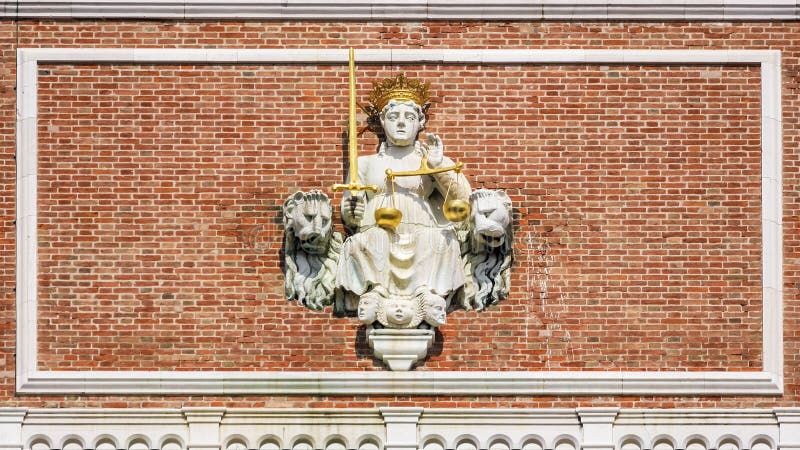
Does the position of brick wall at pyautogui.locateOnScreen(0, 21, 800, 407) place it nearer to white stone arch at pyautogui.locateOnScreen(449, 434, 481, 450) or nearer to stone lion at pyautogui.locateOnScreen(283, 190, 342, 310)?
stone lion at pyautogui.locateOnScreen(283, 190, 342, 310)

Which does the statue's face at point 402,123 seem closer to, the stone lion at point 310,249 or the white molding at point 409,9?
the stone lion at point 310,249

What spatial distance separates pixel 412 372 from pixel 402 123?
8.69 feet

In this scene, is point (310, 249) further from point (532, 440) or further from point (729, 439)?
point (729, 439)

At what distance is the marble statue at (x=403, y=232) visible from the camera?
125 feet

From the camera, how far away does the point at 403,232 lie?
38406mm

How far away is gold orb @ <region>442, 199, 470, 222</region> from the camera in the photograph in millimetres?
38188

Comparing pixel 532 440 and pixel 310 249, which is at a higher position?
pixel 310 249

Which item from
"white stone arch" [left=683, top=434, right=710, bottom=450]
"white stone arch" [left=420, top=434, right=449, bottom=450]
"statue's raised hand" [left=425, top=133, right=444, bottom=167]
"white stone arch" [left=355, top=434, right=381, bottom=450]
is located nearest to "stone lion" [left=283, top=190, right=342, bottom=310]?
"statue's raised hand" [left=425, top=133, right=444, bottom=167]

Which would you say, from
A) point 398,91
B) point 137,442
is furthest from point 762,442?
point 137,442

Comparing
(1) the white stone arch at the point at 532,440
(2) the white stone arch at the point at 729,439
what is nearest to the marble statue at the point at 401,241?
(1) the white stone arch at the point at 532,440

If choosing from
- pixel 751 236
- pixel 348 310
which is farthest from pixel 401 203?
pixel 751 236

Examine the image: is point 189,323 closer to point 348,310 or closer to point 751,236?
point 348,310

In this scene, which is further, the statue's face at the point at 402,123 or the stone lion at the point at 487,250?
the statue's face at the point at 402,123

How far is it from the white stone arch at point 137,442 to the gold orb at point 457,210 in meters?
3.91
